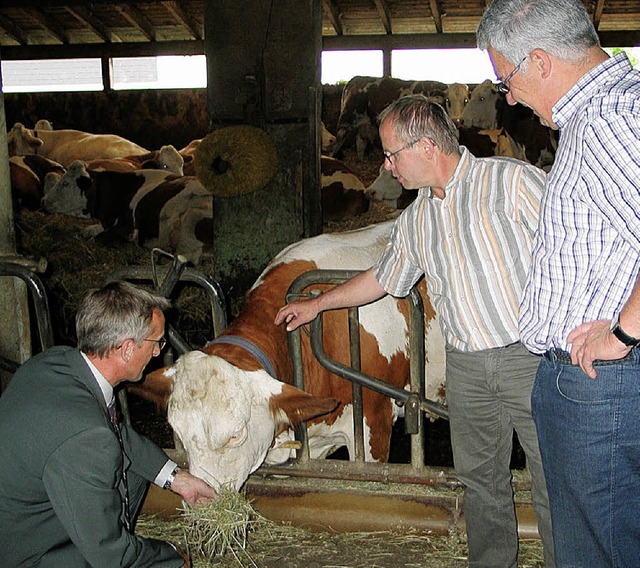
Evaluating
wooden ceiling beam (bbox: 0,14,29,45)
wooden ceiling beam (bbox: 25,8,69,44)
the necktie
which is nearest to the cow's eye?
the necktie

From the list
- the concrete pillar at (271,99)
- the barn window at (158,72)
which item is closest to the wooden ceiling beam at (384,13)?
the barn window at (158,72)

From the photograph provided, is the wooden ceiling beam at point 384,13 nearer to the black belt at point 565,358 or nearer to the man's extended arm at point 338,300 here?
the man's extended arm at point 338,300

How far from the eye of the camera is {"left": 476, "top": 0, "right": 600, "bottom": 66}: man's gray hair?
6.13 feet

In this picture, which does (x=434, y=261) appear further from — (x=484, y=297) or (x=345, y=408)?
(x=345, y=408)

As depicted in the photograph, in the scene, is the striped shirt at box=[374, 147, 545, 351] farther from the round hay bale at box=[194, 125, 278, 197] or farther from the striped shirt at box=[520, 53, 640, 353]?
the round hay bale at box=[194, 125, 278, 197]

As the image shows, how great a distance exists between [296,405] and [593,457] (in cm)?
163

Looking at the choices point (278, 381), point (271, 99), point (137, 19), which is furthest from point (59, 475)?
point (137, 19)

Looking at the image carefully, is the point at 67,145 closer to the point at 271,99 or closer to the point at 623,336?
the point at 271,99

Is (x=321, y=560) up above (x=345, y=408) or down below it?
below

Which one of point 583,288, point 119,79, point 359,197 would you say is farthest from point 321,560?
point 119,79

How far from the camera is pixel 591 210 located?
1.82 m

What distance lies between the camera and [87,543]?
90.0 inches

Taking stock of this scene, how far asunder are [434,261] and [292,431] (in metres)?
1.51

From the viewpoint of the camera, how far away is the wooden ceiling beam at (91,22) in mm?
17078
